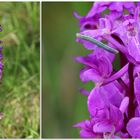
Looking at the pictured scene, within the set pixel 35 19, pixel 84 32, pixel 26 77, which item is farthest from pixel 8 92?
pixel 84 32

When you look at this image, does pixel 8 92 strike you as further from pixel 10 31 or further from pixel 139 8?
pixel 139 8

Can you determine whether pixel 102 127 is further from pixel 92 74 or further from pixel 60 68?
pixel 60 68

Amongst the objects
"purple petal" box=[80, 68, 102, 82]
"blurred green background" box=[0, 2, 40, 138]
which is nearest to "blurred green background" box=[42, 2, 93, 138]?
"blurred green background" box=[0, 2, 40, 138]

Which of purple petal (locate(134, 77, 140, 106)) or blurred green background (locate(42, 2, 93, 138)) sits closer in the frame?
purple petal (locate(134, 77, 140, 106))

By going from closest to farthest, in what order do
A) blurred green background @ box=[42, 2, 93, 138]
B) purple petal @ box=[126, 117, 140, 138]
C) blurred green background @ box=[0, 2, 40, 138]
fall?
purple petal @ box=[126, 117, 140, 138] < blurred green background @ box=[0, 2, 40, 138] < blurred green background @ box=[42, 2, 93, 138]

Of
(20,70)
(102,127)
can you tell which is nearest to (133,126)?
(102,127)

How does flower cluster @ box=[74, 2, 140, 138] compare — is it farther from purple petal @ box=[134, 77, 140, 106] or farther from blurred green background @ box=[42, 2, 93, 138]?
blurred green background @ box=[42, 2, 93, 138]

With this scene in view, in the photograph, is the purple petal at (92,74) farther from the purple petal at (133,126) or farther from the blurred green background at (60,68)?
the blurred green background at (60,68)
